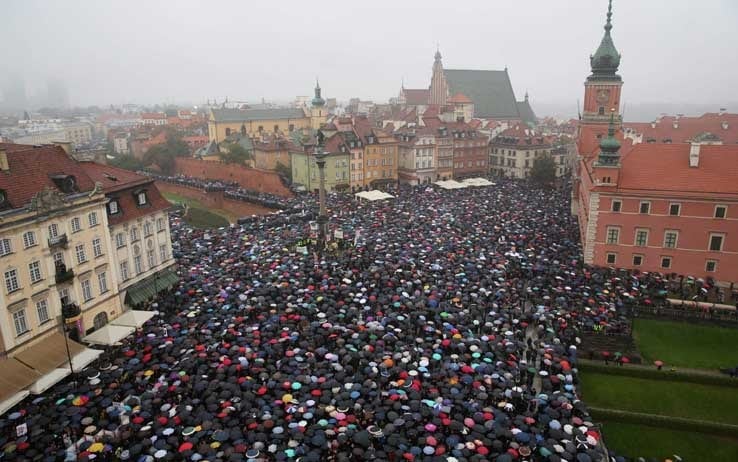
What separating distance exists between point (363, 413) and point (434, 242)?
24.5 m

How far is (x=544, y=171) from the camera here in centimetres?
7331

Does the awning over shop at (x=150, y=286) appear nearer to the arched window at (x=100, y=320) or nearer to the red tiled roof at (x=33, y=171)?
the arched window at (x=100, y=320)

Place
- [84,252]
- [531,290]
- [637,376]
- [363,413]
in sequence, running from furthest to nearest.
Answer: [531,290], [84,252], [637,376], [363,413]

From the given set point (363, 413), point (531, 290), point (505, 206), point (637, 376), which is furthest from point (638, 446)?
point (505, 206)

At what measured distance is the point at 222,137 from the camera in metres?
112

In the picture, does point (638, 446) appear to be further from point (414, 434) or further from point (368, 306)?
point (368, 306)

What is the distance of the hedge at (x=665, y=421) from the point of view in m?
23.0

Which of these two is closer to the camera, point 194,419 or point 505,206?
point 194,419

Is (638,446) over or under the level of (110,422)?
under

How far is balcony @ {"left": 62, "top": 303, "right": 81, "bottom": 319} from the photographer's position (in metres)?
29.0

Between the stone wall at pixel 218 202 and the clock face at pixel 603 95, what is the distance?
131 feet

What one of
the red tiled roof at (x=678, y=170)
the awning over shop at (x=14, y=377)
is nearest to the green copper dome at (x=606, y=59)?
the red tiled roof at (x=678, y=170)

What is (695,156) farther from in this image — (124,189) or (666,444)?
(124,189)

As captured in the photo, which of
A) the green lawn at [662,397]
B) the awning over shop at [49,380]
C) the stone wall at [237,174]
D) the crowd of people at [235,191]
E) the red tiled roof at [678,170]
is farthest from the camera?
the stone wall at [237,174]
